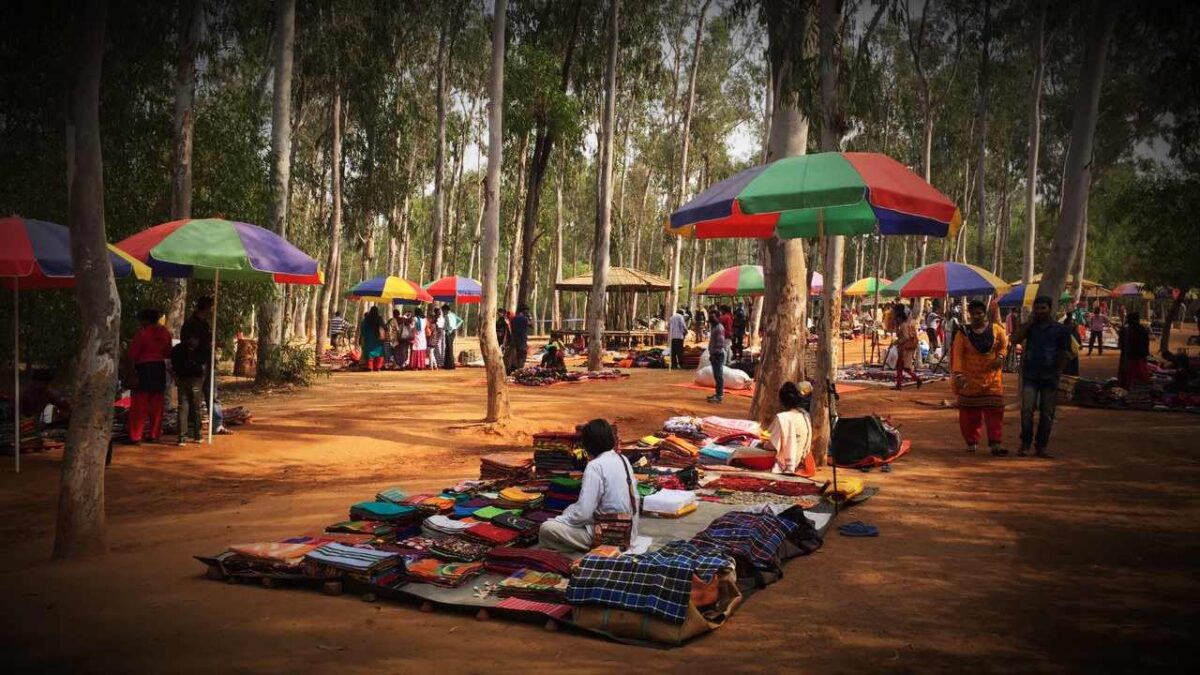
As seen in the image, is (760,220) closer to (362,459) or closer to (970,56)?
(362,459)

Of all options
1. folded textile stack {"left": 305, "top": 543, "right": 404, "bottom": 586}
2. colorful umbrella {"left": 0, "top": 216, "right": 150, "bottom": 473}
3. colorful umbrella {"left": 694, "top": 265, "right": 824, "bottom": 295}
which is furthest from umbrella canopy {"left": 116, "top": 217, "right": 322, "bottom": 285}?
colorful umbrella {"left": 694, "top": 265, "right": 824, "bottom": 295}

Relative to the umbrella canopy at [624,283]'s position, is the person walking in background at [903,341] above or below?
below

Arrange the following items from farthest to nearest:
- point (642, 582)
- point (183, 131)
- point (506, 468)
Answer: point (183, 131), point (506, 468), point (642, 582)

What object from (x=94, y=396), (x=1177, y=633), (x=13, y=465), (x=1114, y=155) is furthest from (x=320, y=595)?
(x=1114, y=155)

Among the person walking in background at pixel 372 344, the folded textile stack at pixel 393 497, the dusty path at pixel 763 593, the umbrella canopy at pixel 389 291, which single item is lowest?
the dusty path at pixel 763 593

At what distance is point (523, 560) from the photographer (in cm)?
513

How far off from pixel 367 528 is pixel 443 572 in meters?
1.21

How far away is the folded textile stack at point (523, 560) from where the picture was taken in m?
5.04

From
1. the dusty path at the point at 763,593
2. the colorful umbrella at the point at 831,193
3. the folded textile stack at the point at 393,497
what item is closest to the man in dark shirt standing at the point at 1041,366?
the dusty path at the point at 763,593

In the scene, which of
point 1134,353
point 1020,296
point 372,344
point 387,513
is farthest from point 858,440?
point 372,344

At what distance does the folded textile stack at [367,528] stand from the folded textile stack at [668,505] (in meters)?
2.04

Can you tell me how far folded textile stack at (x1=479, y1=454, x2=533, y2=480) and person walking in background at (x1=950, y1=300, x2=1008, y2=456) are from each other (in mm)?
5489

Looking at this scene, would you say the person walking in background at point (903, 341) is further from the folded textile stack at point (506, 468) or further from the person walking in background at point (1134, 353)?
the folded textile stack at point (506, 468)

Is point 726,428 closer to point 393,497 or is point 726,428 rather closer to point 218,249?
point 393,497
